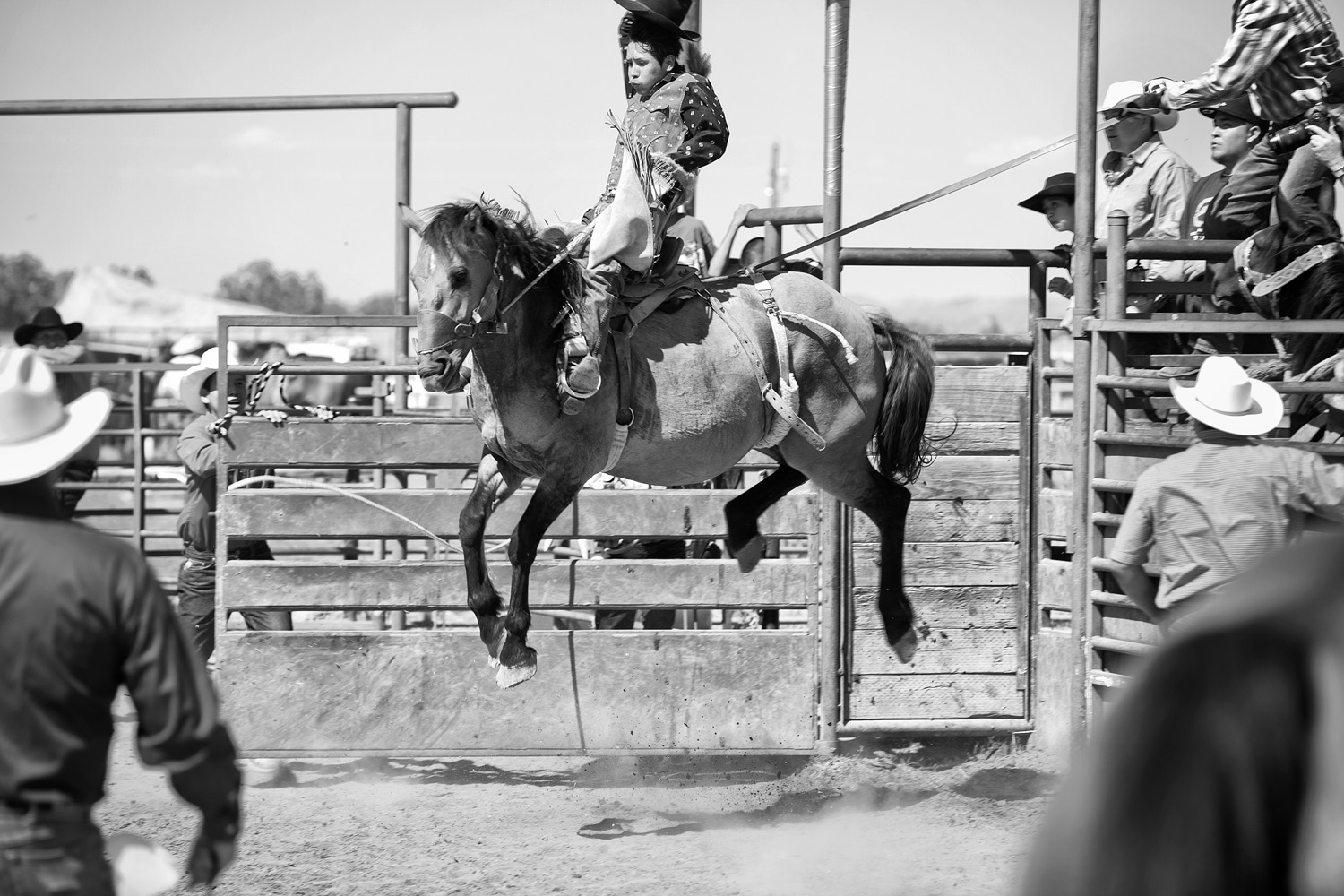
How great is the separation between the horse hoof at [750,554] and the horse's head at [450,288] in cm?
203

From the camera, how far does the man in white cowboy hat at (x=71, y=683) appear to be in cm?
260

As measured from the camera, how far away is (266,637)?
7.25 metres

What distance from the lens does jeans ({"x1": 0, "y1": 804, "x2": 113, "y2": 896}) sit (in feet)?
8.45

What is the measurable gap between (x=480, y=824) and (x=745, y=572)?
75.1 inches

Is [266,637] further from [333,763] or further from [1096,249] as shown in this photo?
[1096,249]

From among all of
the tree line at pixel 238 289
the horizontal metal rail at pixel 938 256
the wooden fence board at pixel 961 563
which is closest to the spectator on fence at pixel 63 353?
the horizontal metal rail at pixel 938 256

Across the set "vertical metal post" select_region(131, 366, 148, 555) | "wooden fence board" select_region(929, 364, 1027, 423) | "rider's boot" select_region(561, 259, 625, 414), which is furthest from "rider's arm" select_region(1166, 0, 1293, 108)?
"vertical metal post" select_region(131, 366, 148, 555)

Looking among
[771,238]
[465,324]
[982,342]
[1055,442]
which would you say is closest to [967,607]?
[1055,442]

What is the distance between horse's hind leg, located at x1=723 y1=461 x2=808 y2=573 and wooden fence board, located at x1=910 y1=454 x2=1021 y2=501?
79 cm

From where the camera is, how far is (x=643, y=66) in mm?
6426

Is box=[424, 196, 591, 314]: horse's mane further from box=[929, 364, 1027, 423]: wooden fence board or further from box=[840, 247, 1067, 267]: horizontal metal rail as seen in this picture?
box=[929, 364, 1027, 423]: wooden fence board

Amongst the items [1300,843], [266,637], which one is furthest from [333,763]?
[1300,843]

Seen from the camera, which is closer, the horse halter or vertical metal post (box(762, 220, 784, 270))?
the horse halter

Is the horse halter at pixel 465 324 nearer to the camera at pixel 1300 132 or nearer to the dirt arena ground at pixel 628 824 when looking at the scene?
the dirt arena ground at pixel 628 824
